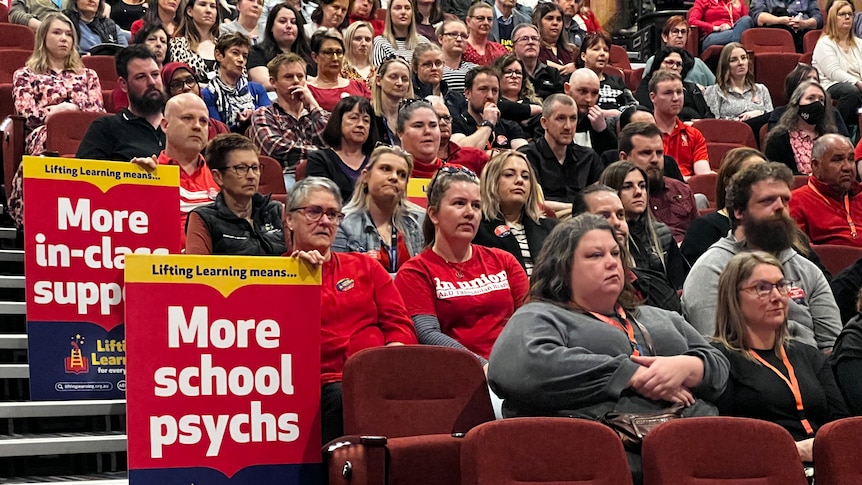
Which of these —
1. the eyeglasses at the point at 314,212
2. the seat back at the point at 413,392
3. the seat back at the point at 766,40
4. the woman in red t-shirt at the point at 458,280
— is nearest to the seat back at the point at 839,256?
the woman in red t-shirt at the point at 458,280

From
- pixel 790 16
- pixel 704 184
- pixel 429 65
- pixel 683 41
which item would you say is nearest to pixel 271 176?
pixel 429 65

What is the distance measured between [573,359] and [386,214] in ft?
5.01

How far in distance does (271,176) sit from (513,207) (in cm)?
121

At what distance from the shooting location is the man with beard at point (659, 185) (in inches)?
202

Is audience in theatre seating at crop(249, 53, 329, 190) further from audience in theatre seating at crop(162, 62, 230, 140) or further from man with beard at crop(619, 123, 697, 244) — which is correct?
man with beard at crop(619, 123, 697, 244)

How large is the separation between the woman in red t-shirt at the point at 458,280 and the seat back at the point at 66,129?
1826mm

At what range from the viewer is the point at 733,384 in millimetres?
3287

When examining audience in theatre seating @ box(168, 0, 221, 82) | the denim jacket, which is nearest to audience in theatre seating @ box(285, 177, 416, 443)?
the denim jacket

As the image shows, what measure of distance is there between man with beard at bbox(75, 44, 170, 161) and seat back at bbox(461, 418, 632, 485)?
2.41 meters

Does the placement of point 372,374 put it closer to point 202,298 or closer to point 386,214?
point 202,298

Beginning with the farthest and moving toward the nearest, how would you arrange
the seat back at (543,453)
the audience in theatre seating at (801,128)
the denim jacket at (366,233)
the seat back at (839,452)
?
→ the audience in theatre seating at (801,128) < the denim jacket at (366,233) < the seat back at (839,452) < the seat back at (543,453)

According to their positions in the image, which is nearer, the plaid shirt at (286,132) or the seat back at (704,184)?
the plaid shirt at (286,132)

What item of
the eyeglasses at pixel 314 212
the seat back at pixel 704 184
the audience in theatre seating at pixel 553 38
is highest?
the audience in theatre seating at pixel 553 38

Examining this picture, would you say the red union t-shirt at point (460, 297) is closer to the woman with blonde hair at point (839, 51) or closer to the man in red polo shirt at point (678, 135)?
the man in red polo shirt at point (678, 135)
